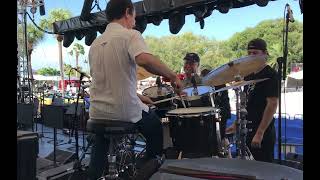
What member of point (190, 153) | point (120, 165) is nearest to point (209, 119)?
point (190, 153)

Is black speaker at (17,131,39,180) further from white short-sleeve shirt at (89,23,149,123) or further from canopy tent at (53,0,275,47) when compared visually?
canopy tent at (53,0,275,47)

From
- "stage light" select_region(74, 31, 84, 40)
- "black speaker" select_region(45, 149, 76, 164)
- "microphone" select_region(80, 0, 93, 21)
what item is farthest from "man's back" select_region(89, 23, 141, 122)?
"stage light" select_region(74, 31, 84, 40)

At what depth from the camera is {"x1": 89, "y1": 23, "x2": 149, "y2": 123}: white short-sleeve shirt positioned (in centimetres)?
252

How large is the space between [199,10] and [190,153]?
9.67 ft

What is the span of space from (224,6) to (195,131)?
2.69 meters

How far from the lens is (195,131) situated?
14.0ft

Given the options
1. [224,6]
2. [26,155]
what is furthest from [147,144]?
[224,6]

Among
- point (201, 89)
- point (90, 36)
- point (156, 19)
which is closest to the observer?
point (201, 89)

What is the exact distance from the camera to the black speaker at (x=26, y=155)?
232 centimetres

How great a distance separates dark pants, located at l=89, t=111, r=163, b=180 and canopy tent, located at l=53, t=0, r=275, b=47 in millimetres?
3623

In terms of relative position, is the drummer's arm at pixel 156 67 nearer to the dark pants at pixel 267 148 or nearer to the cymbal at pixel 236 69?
the cymbal at pixel 236 69

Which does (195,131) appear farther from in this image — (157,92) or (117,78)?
(117,78)
